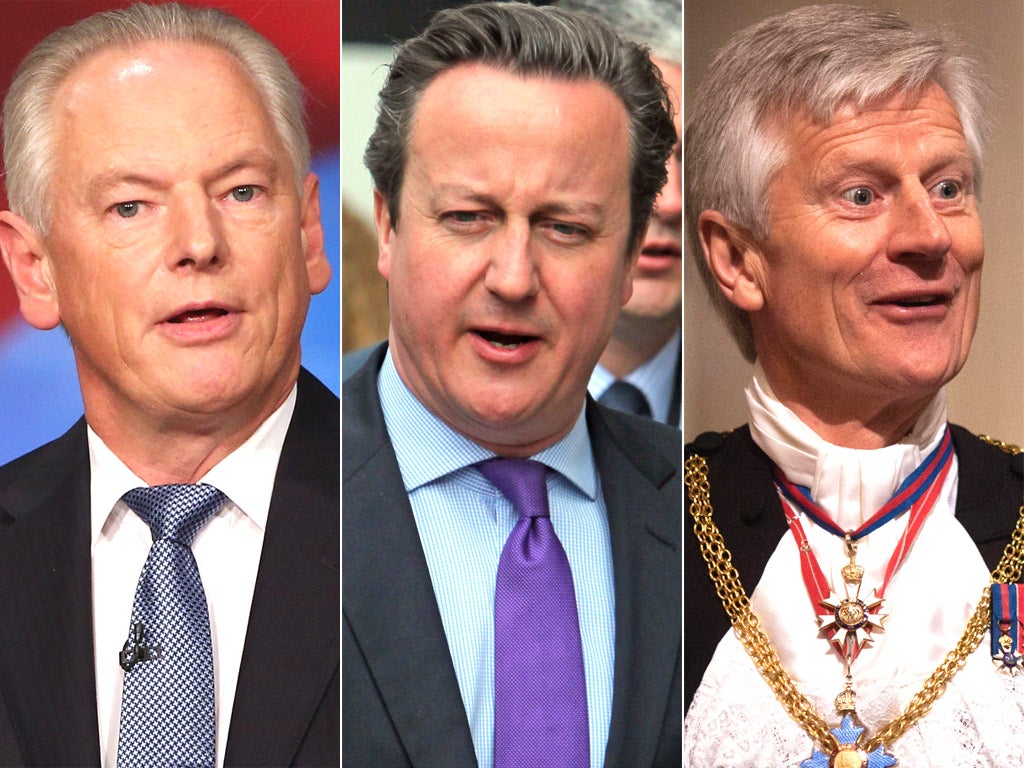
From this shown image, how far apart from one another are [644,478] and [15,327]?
1.30m

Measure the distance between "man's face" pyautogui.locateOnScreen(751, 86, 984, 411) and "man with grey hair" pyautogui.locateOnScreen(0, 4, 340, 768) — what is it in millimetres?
956

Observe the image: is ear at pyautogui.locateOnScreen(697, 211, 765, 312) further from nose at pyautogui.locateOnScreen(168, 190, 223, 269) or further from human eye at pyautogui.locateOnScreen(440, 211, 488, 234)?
nose at pyautogui.locateOnScreen(168, 190, 223, 269)

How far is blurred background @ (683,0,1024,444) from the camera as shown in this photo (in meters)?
2.87

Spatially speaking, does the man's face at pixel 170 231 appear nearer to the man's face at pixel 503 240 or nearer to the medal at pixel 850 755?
the man's face at pixel 503 240

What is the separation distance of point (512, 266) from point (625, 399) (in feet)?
1.46

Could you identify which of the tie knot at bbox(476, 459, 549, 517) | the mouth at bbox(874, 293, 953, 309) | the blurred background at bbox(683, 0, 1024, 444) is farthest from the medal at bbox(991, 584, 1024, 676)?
the tie knot at bbox(476, 459, 549, 517)

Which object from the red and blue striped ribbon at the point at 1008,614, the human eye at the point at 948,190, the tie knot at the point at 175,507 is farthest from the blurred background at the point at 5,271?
the red and blue striped ribbon at the point at 1008,614

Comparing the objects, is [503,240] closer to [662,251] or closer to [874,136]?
[662,251]

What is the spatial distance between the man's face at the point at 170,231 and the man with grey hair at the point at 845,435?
0.90 metres

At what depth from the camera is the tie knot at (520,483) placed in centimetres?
275

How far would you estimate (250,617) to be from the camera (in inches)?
105

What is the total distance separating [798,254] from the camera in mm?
2752

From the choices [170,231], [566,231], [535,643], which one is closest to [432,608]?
[535,643]

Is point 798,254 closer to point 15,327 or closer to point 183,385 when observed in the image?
point 183,385
